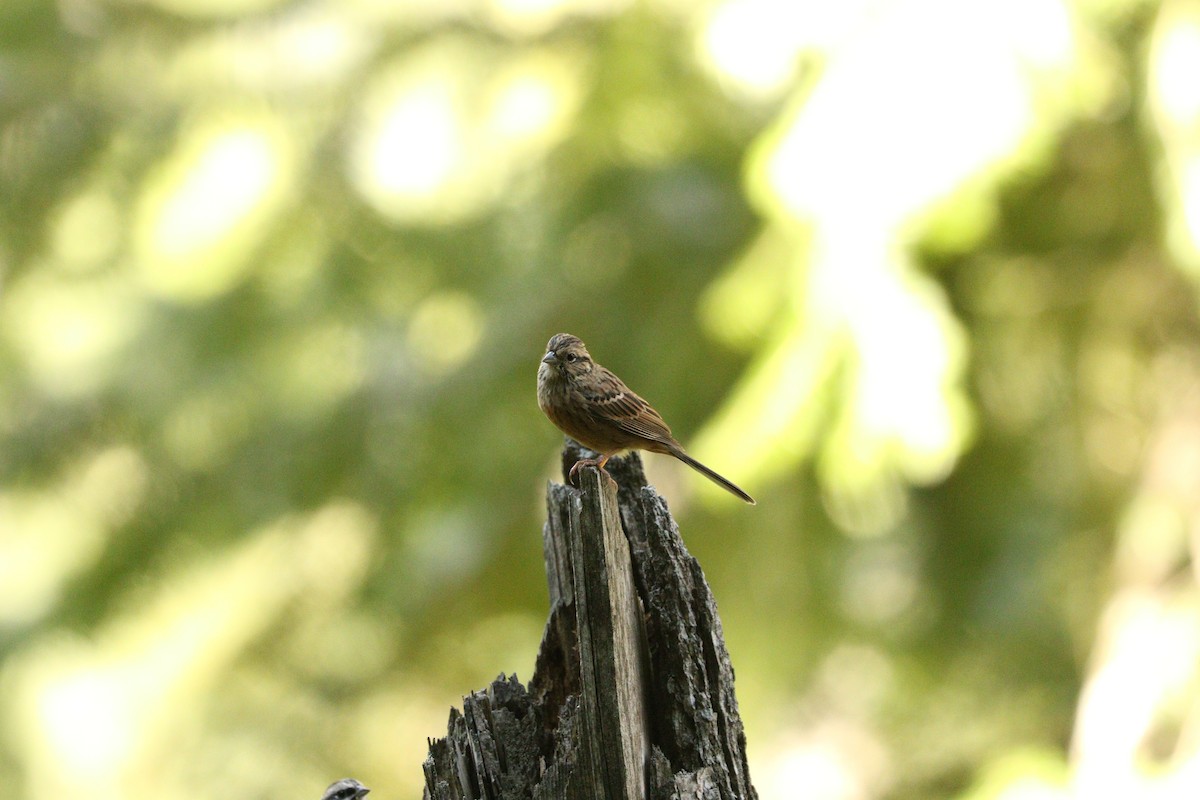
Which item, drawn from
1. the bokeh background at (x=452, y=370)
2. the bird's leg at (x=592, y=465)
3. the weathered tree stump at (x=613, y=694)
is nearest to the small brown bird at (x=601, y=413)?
the bird's leg at (x=592, y=465)

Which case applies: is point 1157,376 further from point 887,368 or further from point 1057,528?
point 887,368

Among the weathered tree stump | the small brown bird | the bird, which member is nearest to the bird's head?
the small brown bird

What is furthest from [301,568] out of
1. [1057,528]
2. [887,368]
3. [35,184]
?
[1057,528]

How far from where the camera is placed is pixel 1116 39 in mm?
3904

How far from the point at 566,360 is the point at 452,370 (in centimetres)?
91

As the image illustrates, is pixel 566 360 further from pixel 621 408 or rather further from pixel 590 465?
pixel 590 465

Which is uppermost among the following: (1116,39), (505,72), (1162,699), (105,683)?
(505,72)

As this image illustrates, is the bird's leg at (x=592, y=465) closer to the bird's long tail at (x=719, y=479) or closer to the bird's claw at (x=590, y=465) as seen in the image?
the bird's claw at (x=590, y=465)

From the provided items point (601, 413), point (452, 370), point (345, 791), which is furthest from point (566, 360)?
point (345, 791)

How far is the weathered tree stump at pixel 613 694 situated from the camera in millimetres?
1982

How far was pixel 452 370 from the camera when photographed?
14.5ft

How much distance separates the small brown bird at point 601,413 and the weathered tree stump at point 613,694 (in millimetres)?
1038

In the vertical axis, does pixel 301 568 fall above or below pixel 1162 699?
above

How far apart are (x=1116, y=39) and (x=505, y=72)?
7.17 ft
